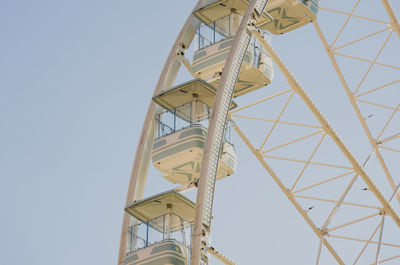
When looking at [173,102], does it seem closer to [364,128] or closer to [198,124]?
[198,124]

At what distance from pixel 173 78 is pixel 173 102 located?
185 cm

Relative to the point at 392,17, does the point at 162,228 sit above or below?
below

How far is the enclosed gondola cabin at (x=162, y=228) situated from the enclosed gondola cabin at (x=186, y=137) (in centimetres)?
133

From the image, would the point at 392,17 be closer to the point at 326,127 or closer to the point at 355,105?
the point at 355,105

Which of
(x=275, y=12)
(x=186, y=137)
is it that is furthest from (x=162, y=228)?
(x=275, y=12)

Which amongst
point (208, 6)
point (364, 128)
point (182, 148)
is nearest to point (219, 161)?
point (182, 148)

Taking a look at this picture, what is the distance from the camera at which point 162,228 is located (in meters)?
22.8

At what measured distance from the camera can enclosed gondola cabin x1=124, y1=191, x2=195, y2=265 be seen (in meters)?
21.8

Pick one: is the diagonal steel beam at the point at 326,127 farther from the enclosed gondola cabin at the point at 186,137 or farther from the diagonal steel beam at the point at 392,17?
the diagonal steel beam at the point at 392,17

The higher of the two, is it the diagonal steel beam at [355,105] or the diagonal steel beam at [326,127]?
the diagonal steel beam at [355,105]

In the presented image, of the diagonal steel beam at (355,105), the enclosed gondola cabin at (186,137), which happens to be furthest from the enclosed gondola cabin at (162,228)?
the diagonal steel beam at (355,105)

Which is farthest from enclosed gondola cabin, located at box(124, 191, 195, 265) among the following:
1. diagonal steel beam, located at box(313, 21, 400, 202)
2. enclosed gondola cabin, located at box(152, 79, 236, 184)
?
diagonal steel beam, located at box(313, 21, 400, 202)

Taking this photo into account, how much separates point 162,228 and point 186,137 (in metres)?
2.17

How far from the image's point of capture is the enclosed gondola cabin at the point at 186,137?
23.6 metres
